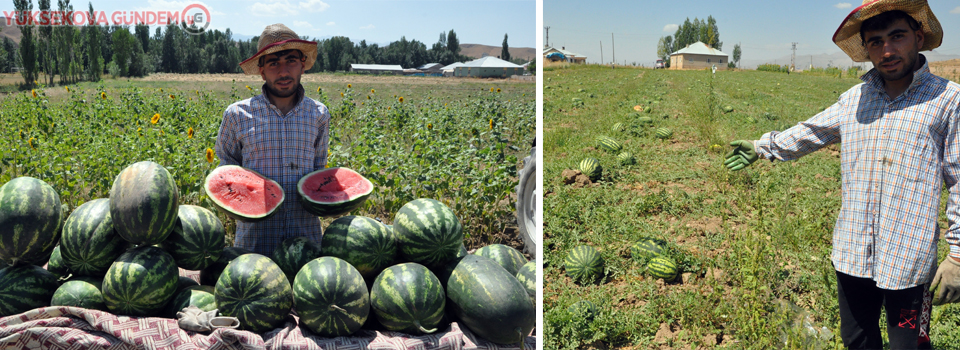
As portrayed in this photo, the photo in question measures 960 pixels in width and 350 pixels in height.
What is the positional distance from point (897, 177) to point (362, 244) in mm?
2493

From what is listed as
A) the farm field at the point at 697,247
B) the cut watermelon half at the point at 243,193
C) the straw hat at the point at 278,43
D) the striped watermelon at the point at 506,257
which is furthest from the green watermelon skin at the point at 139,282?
the farm field at the point at 697,247

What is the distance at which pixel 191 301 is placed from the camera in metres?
2.30

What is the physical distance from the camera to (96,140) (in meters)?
5.89

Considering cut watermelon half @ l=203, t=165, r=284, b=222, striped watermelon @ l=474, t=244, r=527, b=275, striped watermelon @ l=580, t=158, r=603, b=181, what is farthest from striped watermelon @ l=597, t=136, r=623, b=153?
cut watermelon half @ l=203, t=165, r=284, b=222

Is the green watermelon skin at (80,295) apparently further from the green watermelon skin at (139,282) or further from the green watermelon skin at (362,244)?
the green watermelon skin at (362,244)

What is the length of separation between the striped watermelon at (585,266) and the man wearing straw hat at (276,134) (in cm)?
211

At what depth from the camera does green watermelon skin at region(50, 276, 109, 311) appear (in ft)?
7.45

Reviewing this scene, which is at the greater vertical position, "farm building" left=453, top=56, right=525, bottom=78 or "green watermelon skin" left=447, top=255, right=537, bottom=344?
"farm building" left=453, top=56, right=525, bottom=78

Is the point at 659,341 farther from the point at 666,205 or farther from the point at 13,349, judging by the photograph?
the point at 13,349

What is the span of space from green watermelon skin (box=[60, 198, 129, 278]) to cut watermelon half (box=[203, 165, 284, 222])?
19.3 inches

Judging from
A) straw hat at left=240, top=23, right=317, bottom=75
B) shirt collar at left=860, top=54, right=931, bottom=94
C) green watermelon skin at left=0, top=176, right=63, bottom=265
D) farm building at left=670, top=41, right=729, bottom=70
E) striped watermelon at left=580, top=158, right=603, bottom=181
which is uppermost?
farm building at left=670, top=41, right=729, bottom=70

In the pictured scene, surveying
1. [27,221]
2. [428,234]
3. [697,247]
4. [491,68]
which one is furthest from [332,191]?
[491,68]

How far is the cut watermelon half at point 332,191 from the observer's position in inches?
112

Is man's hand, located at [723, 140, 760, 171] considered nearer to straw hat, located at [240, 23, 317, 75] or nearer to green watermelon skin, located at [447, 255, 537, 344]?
green watermelon skin, located at [447, 255, 537, 344]
